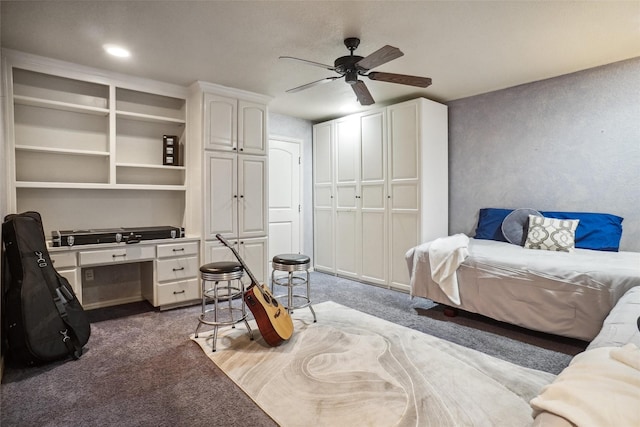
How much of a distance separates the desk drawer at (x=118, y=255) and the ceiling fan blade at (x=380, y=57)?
96.8 inches

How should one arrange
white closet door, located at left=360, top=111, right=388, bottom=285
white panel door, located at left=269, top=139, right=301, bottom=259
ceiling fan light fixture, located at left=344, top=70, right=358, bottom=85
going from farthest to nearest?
white panel door, located at left=269, top=139, right=301, bottom=259 < white closet door, located at left=360, top=111, right=388, bottom=285 < ceiling fan light fixture, located at left=344, top=70, right=358, bottom=85

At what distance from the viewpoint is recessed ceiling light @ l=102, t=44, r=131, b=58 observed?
9.05ft

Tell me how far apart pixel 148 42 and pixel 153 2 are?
60cm

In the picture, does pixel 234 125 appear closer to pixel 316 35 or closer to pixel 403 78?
pixel 316 35

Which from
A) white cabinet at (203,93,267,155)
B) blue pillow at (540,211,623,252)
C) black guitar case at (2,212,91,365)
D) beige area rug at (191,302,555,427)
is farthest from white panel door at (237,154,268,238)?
blue pillow at (540,211,623,252)

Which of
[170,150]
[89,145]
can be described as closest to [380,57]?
[170,150]

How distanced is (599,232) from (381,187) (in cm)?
217

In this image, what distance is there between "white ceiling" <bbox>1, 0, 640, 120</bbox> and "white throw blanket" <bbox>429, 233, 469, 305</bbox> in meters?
1.64

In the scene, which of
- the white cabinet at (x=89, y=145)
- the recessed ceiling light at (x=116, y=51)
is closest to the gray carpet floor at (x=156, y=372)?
the white cabinet at (x=89, y=145)

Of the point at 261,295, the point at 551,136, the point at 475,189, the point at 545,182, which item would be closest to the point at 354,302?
the point at 261,295

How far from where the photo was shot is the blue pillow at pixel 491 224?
376 centimetres

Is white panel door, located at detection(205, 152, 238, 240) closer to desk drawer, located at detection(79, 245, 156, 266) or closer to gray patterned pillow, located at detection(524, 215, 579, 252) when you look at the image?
desk drawer, located at detection(79, 245, 156, 266)

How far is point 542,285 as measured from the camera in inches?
104

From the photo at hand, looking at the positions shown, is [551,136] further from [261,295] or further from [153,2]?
[153,2]
